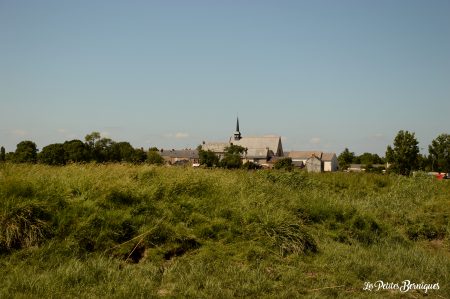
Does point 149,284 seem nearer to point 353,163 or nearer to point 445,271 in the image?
point 445,271

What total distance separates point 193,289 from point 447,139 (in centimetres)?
8443

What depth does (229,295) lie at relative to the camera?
5.29 metres

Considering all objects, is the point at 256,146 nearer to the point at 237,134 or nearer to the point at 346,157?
the point at 237,134

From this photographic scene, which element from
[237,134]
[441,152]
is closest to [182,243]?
[441,152]

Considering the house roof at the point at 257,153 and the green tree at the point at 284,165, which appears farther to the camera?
the house roof at the point at 257,153

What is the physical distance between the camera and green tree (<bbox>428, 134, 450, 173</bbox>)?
247 ft

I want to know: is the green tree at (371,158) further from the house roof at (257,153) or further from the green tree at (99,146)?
the green tree at (99,146)

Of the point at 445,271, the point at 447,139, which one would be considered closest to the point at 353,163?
the point at 447,139

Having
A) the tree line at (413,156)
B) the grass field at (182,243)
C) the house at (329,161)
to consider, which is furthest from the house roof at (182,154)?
the grass field at (182,243)

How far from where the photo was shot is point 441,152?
75625 millimetres

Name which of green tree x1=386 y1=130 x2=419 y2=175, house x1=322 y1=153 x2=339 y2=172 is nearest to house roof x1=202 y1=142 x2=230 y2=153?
house x1=322 y1=153 x2=339 y2=172

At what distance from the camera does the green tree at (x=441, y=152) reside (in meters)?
75.2


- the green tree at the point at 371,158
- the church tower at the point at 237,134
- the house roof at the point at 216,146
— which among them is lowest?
the green tree at the point at 371,158

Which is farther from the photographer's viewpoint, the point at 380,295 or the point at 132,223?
the point at 132,223
